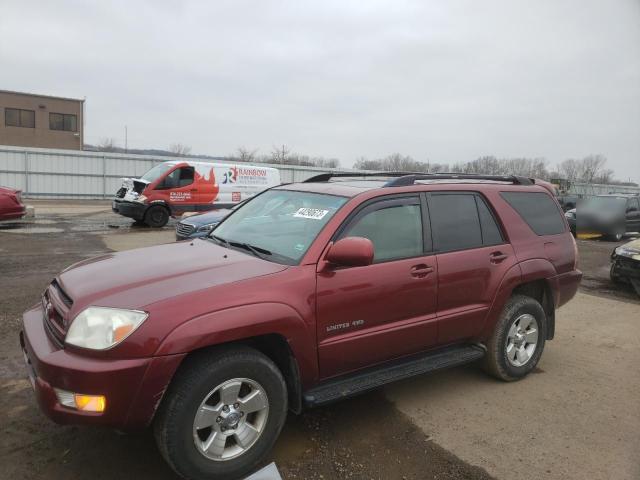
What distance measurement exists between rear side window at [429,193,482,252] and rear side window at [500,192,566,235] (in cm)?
53

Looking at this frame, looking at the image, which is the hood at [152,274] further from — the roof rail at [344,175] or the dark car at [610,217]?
the dark car at [610,217]

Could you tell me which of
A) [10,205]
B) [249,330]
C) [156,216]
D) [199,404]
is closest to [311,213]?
[249,330]

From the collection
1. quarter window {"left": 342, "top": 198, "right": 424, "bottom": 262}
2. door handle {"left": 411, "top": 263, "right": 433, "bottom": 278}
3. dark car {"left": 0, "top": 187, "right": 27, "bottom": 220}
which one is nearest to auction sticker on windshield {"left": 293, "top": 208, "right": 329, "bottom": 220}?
quarter window {"left": 342, "top": 198, "right": 424, "bottom": 262}

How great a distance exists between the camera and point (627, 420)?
3.69m

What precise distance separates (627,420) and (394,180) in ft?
8.29

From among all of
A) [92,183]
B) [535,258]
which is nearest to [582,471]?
[535,258]

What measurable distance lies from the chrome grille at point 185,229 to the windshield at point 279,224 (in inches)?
206

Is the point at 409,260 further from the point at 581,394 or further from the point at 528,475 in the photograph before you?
the point at 581,394

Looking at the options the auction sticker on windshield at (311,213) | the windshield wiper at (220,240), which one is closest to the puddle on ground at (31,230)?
the windshield wiper at (220,240)

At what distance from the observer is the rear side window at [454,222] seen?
379 cm

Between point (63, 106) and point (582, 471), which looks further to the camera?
point (63, 106)

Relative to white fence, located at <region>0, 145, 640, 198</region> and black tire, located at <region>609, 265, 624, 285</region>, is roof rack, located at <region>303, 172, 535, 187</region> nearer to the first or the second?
black tire, located at <region>609, 265, 624, 285</region>

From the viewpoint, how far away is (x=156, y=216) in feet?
51.0

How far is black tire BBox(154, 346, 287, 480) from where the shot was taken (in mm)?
2557
